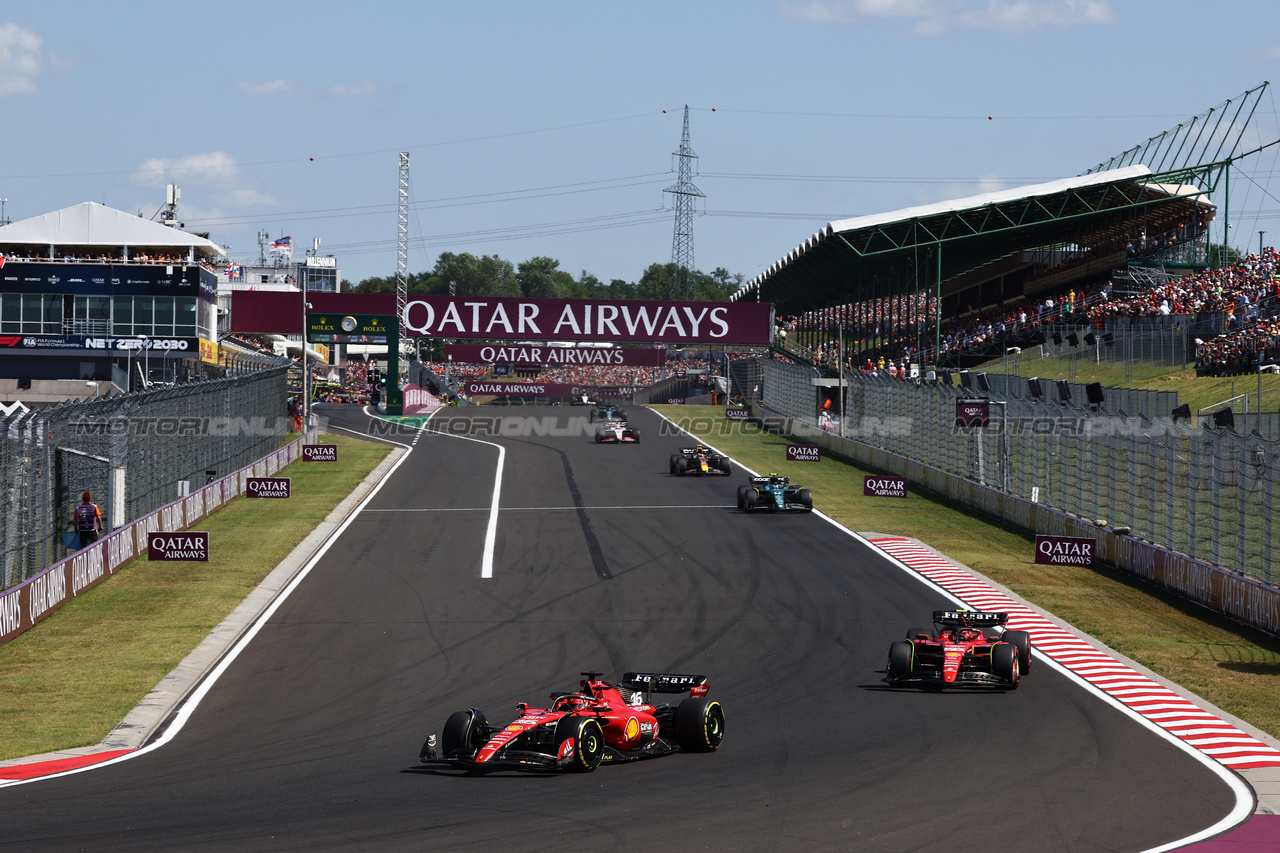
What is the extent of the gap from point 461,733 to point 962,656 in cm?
737

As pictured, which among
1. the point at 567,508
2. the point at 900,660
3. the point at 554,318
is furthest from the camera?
the point at 554,318

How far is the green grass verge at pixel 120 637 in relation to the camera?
51.3 ft

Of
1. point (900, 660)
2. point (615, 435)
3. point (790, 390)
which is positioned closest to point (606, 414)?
point (790, 390)

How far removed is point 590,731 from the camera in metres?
12.8

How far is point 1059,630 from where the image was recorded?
2136cm

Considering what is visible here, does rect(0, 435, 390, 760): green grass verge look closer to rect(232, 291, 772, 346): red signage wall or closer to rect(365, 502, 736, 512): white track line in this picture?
rect(365, 502, 736, 512): white track line

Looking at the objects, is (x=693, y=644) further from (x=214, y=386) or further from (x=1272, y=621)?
(x=214, y=386)

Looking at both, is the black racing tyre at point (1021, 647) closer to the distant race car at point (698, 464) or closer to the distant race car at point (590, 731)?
the distant race car at point (590, 731)

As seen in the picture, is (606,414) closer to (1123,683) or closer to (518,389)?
(518,389)

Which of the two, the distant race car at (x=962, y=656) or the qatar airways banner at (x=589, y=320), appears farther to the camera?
the qatar airways banner at (x=589, y=320)

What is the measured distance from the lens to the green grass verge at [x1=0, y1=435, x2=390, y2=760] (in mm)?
15648

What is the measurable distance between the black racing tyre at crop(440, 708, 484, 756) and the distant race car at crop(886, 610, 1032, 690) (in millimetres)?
6398

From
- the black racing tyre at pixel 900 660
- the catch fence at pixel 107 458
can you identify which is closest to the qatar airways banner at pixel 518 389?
the catch fence at pixel 107 458

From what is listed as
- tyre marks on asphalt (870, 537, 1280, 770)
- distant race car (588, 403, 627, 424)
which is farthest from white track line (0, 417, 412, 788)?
distant race car (588, 403, 627, 424)
